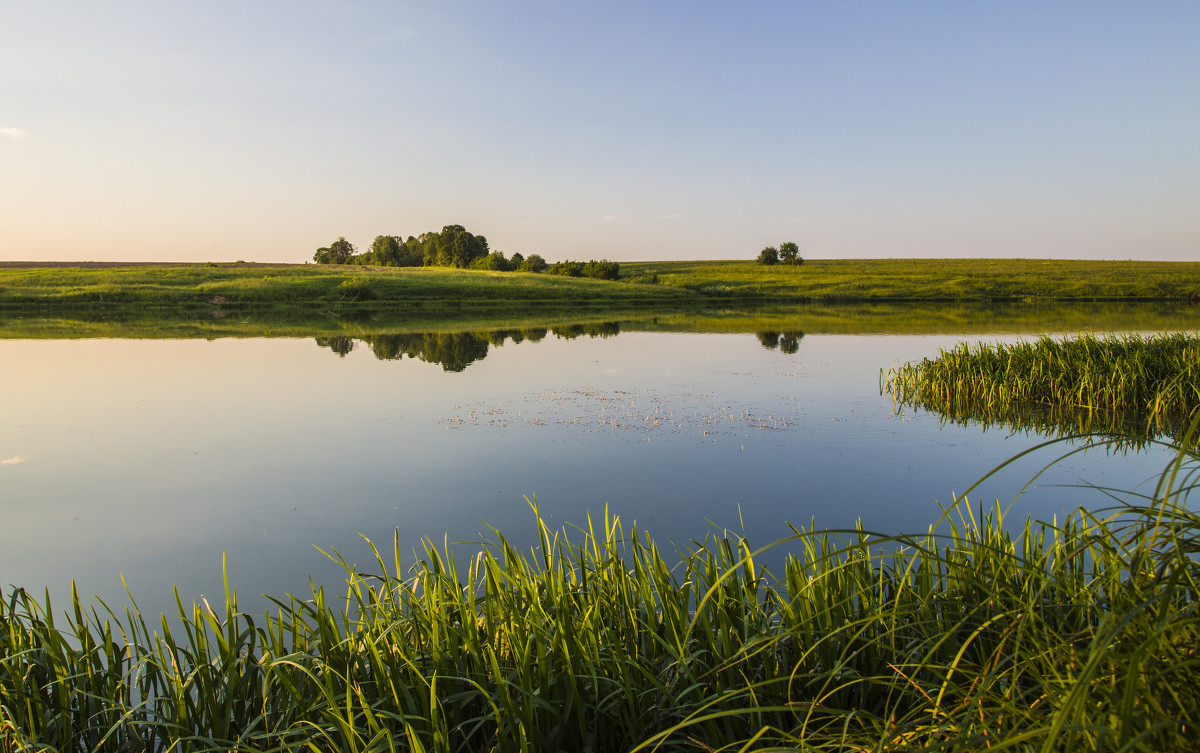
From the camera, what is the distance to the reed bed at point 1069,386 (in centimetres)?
1085

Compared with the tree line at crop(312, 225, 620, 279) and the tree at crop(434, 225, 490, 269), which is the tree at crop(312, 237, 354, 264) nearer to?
the tree line at crop(312, 225, 620, 279)

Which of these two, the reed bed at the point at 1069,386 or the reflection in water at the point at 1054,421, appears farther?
the reed bed at the point at 1069,386

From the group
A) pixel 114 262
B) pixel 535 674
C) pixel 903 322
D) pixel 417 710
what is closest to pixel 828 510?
pixel 535 674

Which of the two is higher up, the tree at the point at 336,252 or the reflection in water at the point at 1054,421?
the tree at the point at 336,252

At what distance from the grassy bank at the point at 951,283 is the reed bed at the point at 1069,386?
1853 inches

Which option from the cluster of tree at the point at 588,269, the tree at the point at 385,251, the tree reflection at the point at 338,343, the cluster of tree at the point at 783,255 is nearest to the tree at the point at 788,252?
the cluster of tree at the point at 783,255

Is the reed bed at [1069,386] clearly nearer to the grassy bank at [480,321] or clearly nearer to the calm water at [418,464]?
the calm water at [418,464]

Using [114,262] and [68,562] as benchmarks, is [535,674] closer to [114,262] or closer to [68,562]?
[68,562]

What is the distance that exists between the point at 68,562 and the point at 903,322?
36.1m

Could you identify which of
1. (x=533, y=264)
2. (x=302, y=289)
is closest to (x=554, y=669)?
(x=302, y=289)

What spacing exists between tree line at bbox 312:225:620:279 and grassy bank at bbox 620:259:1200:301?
6834mm

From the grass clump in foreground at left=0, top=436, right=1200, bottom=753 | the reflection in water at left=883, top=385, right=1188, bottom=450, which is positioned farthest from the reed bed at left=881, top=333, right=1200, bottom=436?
the grass clump in foreground at left=0, top=436, right=1200, bottom=753

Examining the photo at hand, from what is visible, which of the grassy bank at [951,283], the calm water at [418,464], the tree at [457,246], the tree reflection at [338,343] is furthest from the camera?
the tree at [457,246]

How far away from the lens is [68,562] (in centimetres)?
564
